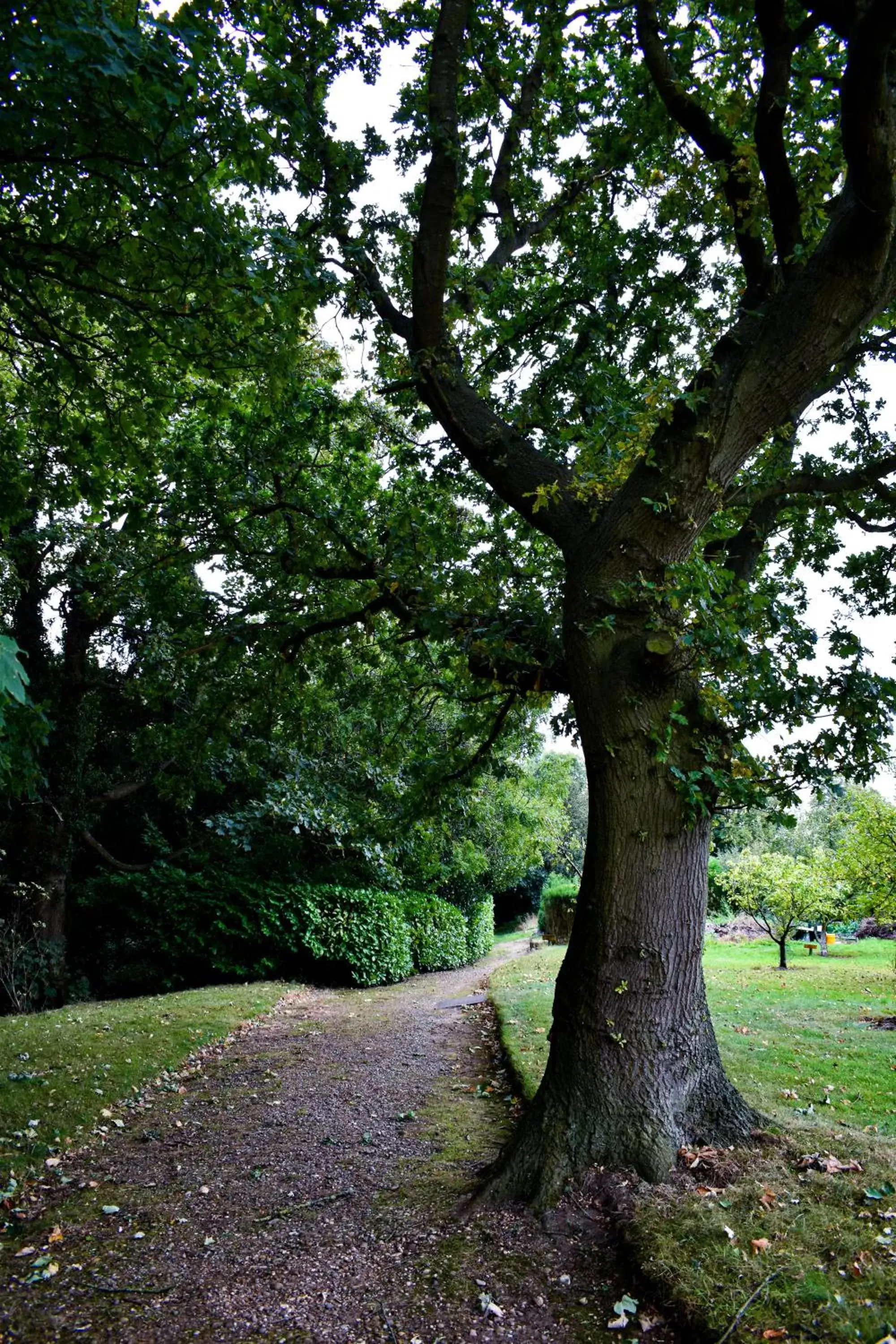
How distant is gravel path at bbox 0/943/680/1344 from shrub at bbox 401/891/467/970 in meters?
9.18

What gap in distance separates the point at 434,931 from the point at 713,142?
15.3 meters

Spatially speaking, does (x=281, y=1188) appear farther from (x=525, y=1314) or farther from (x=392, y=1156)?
(x=525, y=1314)

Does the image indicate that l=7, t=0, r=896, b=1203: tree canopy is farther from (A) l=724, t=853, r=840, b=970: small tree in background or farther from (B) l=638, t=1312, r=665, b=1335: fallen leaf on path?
(A) l=724, t=853, r=840, b=970: small tree in background

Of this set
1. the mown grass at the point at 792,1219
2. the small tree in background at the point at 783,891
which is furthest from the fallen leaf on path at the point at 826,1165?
the small tree in background at the point at 783,891

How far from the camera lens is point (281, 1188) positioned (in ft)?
15.1

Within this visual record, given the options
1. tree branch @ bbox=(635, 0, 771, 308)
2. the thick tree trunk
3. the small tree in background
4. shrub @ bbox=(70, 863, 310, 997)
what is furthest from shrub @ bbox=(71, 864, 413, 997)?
tree branch @ bbox=(635, 0, 771, 308)

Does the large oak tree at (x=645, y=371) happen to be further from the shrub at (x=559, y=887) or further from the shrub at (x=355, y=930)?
the shrub at (x=559, y=887)

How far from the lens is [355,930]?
43.5 ft

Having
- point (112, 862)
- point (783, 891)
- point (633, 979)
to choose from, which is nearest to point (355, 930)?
point (112, 862)

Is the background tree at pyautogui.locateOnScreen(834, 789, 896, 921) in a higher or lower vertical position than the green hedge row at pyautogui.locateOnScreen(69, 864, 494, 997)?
higher

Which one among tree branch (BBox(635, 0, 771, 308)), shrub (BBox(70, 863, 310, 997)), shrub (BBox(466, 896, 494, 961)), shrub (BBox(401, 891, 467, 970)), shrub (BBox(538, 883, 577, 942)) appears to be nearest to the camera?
tree branch (BBox(635, 0, 771, 308))

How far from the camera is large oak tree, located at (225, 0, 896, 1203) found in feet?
13.1

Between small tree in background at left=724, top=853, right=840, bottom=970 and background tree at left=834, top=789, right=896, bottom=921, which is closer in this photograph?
background tree at left=834, top=789, right=896, bottom=921

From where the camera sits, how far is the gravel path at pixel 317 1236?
3188 millimetres
